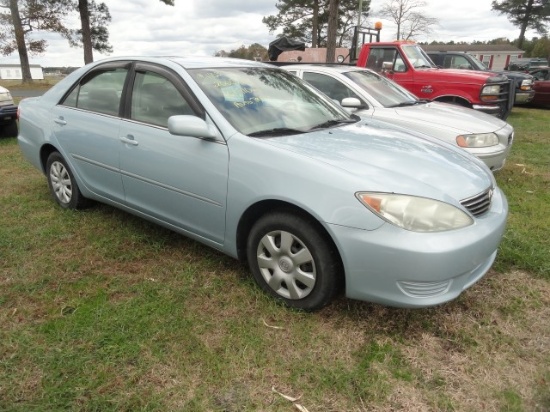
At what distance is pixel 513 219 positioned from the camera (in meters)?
4.07

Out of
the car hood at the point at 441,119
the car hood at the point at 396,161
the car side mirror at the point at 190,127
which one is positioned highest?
the car side mirror at the point at 190,127

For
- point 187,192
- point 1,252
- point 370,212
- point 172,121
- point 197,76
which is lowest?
point 1,252

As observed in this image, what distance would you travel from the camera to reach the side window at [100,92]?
139 inches

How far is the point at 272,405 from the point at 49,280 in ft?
6.24

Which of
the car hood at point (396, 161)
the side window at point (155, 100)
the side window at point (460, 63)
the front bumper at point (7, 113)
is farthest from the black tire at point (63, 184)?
the side window at point (460, 63)

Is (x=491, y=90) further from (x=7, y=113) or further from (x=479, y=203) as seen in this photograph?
(x=7, y=113)

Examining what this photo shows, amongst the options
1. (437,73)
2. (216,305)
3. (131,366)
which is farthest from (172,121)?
(437,73)

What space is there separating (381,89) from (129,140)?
12.6 ft

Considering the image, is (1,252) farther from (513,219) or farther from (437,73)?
(437,73)

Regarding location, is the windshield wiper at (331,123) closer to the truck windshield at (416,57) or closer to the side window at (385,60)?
the side window at (385,60)

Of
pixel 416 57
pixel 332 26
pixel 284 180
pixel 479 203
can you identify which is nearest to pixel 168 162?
pixel 284 180

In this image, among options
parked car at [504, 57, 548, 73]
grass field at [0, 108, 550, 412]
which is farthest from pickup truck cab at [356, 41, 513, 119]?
parked car at [504, 57, 548, 73]

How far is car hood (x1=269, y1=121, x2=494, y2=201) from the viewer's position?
2346 millimetres

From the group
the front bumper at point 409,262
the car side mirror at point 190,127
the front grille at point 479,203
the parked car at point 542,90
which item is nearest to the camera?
the front bumper at point 409,262
